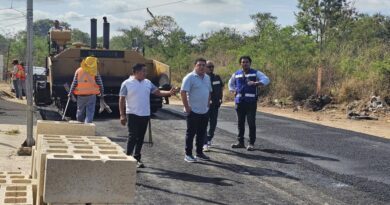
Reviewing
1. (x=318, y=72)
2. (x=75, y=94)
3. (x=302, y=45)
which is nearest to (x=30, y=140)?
(x=75, y=94)

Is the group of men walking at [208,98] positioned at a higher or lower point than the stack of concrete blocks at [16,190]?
higher

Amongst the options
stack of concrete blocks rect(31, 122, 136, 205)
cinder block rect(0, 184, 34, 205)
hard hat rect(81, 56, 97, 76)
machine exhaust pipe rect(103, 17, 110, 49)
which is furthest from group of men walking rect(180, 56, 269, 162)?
machine exhaust pipe rect(103, 17, 110, 49)

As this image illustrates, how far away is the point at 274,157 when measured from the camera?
367 inches

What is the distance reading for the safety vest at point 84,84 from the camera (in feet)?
33.0

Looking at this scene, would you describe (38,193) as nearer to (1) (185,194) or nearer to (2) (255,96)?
(1) (185,194)

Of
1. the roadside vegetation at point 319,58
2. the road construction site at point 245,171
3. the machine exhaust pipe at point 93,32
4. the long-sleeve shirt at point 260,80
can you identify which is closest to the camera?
the road construction site at point 245,171

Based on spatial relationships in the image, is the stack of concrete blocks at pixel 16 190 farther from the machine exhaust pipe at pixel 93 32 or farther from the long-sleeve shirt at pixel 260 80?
the machine exhaust pipe at pixel 93 32

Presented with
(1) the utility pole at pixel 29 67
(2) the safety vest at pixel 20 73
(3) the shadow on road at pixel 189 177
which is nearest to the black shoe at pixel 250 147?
(3) the shadow on road at pixel 189 177

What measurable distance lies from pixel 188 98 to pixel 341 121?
967cm

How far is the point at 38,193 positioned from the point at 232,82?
637 centimetres

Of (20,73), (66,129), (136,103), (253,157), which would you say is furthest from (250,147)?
(20,73)

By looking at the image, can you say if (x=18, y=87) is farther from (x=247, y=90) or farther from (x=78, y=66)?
(x=247, y=90)

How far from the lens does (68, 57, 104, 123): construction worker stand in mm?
10070

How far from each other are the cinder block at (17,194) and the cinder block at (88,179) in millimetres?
388
